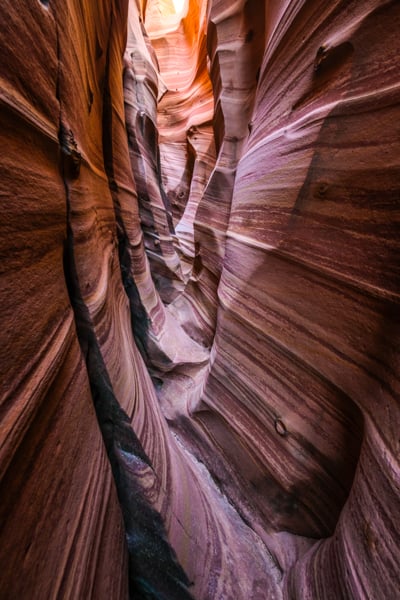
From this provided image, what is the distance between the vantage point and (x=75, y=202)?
2.92 feet

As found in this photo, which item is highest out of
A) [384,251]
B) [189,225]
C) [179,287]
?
[384,251]

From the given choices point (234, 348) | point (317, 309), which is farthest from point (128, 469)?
point (317, 309)

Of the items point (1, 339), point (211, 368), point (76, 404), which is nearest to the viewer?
point (1, 339)

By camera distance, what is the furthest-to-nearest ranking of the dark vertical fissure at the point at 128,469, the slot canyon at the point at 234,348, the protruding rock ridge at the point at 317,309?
1. the dark vertical fissure at the point at 128,469
2. the protruding rock ridge at the point at 317,309
3. the slot canyon at the point at 234,348

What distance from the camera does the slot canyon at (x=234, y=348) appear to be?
0.56 metres

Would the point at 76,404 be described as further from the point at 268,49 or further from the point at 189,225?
the point at 189,225

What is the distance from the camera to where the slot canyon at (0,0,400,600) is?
56 cm

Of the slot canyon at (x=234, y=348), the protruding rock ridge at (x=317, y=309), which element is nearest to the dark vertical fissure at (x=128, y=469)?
the slot canyon at (x=234, y=348)

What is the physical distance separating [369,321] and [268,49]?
1.77m

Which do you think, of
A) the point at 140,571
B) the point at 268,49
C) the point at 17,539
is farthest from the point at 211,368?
the point at 268,49

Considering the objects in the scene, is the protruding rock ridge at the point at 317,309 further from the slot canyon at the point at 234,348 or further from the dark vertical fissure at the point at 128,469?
the dark vertical fissure at the point at 128,469

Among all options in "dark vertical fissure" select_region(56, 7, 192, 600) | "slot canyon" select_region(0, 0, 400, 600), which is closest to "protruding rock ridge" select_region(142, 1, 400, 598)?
"slot canyon" select_region(0, 0, 400, 600)

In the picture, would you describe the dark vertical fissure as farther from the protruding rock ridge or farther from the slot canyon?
the protruding rock ridge

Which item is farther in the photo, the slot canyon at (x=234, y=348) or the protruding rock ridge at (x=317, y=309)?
the protruding rock ridge at (x=317, y=309)
